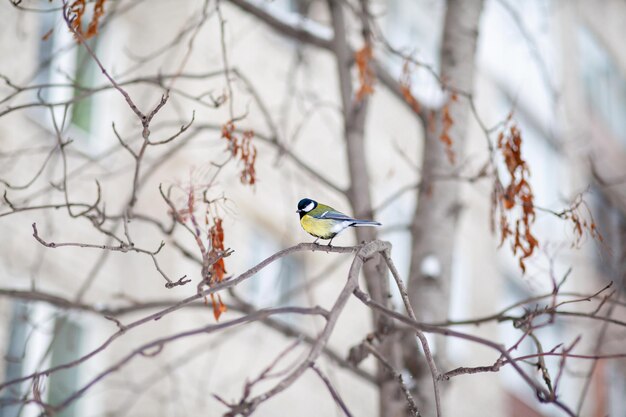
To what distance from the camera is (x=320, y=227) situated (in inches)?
129

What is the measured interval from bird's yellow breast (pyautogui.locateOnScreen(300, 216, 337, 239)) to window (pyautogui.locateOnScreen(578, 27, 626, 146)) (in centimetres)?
1610

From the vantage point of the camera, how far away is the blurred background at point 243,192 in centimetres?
521

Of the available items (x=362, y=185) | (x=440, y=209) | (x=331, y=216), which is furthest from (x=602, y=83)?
(x=331, y=216)

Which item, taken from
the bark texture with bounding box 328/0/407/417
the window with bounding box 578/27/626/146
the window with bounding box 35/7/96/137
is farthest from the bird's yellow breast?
the window with bounding box 578/27/626/146

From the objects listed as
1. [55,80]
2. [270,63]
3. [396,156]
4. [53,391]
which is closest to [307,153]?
[270,63]

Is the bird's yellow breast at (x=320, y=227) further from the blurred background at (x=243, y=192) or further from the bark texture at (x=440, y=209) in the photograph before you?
the bark texture at (x=440, y=209)

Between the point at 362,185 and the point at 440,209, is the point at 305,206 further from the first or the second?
the point at 440,209

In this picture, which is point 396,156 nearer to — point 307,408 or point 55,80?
point 307,408

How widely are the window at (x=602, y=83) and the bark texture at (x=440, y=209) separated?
1312cm

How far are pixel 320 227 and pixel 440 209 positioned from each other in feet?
7.82

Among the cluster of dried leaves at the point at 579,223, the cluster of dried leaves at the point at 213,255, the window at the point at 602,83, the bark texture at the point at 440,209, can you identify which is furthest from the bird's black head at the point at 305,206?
the window at the point at 602,83

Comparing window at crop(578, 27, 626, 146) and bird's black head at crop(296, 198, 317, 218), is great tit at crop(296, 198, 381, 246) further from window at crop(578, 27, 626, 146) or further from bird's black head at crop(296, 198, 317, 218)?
window at crop(578, 27, 626, 146)

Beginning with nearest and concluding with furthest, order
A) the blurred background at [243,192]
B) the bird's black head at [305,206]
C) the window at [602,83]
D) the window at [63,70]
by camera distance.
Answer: the bird's black head at [305,206], the blurred background at [243,192], the window at [63,70], the window at [602,83]

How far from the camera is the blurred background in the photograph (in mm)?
5215
